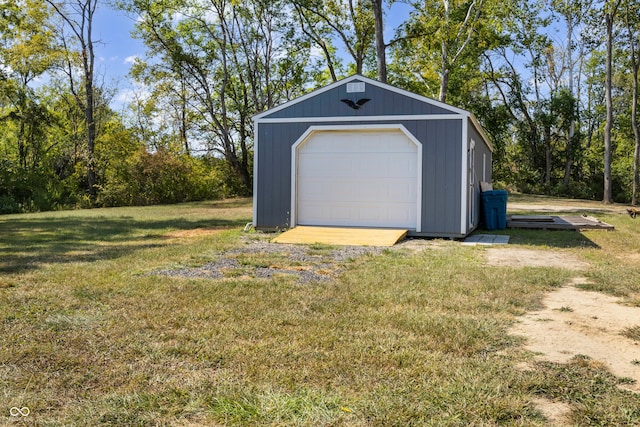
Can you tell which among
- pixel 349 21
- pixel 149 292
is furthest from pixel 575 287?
pixel 349 21

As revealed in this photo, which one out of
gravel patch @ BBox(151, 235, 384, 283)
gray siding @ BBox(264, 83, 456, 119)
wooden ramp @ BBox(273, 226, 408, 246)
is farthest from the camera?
gray siding @ BBox(264, 83, 456, 119)

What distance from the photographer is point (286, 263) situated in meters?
6.17

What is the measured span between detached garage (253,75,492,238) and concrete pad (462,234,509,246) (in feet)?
0.82

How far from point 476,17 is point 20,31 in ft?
62.8

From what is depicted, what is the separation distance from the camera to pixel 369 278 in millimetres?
5215

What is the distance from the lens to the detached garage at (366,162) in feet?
29.6

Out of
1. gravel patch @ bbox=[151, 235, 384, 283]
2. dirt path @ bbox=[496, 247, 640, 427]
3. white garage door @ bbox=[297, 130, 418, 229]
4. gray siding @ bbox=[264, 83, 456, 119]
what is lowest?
dirt path @ bbox=[496, 247, 640, 427]

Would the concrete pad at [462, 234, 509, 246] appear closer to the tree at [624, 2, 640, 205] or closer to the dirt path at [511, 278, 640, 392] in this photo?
the dirt path at [511, 278, 640, 392]

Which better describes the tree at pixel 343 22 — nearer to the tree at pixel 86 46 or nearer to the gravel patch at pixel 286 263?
the tree at pixel 86 46

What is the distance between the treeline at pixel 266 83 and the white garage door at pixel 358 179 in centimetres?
954

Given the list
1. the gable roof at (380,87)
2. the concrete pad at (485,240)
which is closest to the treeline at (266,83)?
the gable roof at (380,87)

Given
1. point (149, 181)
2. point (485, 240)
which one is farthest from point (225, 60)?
point (485, 240)

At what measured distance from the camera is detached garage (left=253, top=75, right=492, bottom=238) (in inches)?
355

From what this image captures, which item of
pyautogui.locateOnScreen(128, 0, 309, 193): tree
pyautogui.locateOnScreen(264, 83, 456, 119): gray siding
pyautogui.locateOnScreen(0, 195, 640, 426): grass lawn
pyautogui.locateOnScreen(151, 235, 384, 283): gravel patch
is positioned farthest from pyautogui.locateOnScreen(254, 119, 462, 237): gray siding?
pyautogui.locateOnScreen(128, 0, 309, 193): tree
